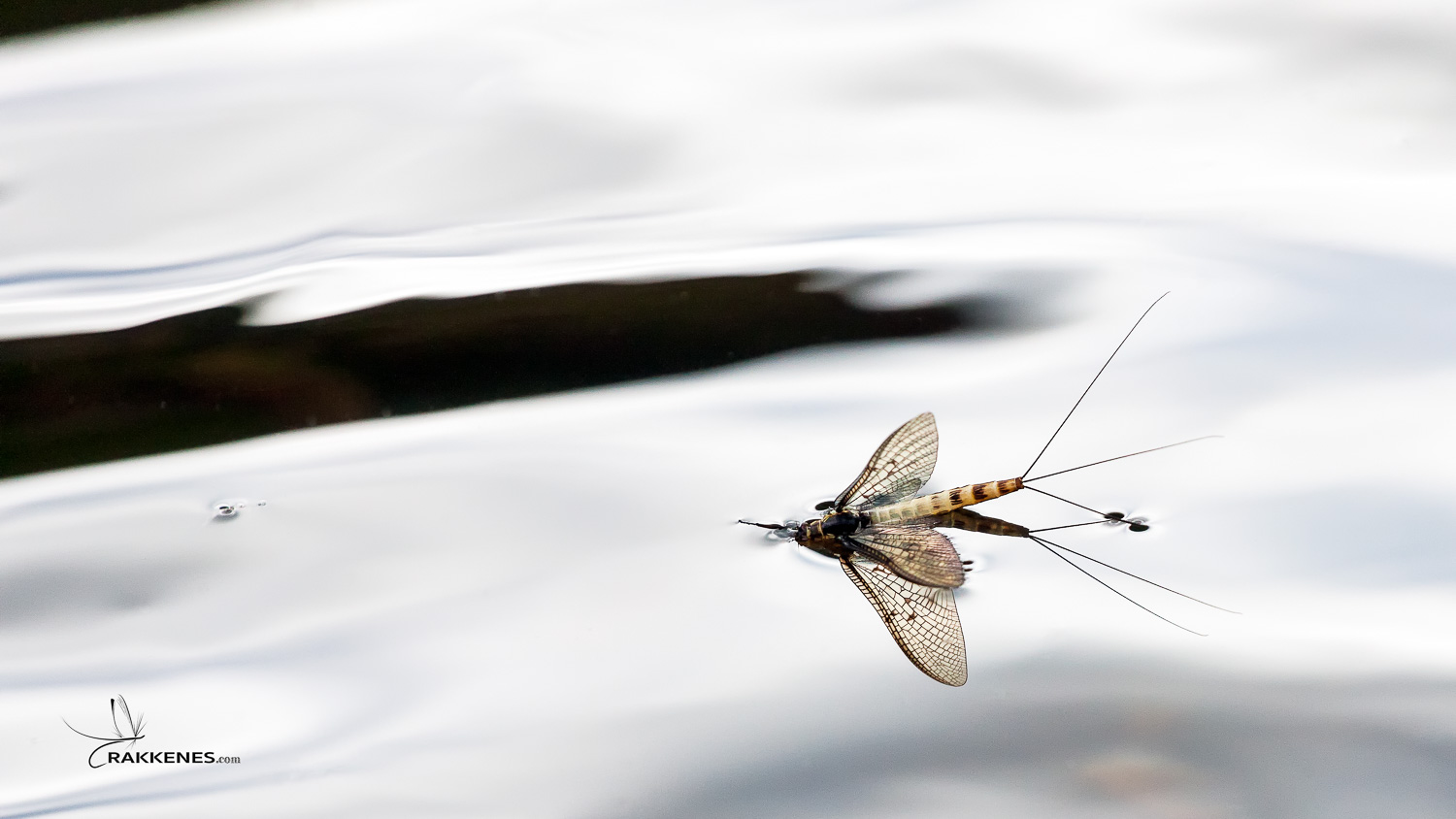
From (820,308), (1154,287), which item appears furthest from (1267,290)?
(820,308)

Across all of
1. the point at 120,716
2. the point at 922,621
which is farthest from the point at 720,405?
the point at 120,716

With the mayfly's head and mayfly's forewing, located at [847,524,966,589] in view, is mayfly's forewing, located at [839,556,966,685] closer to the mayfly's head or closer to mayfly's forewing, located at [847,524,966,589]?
mayfly's forewing, located at [847,524,966,589]

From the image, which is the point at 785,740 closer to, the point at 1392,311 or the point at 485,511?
the point at 485,511

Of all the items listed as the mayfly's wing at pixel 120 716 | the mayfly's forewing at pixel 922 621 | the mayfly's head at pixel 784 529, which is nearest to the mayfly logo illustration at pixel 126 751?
→ the mayfly's wing at pixel 120 716

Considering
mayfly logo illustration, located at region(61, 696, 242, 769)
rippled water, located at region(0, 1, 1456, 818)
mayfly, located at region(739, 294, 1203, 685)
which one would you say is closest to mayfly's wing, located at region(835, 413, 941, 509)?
mayfly, located at region(739, 294, 1203, 685)

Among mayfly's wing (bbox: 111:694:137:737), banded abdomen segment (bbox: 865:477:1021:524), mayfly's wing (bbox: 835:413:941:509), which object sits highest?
mayfly's wing (bbox: 835:413:941:509)

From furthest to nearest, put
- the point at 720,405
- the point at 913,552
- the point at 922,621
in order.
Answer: the point at 720,405 < the point at 913,552 < the point at 922,621

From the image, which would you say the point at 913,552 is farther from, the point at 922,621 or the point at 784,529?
the point at 784,529
